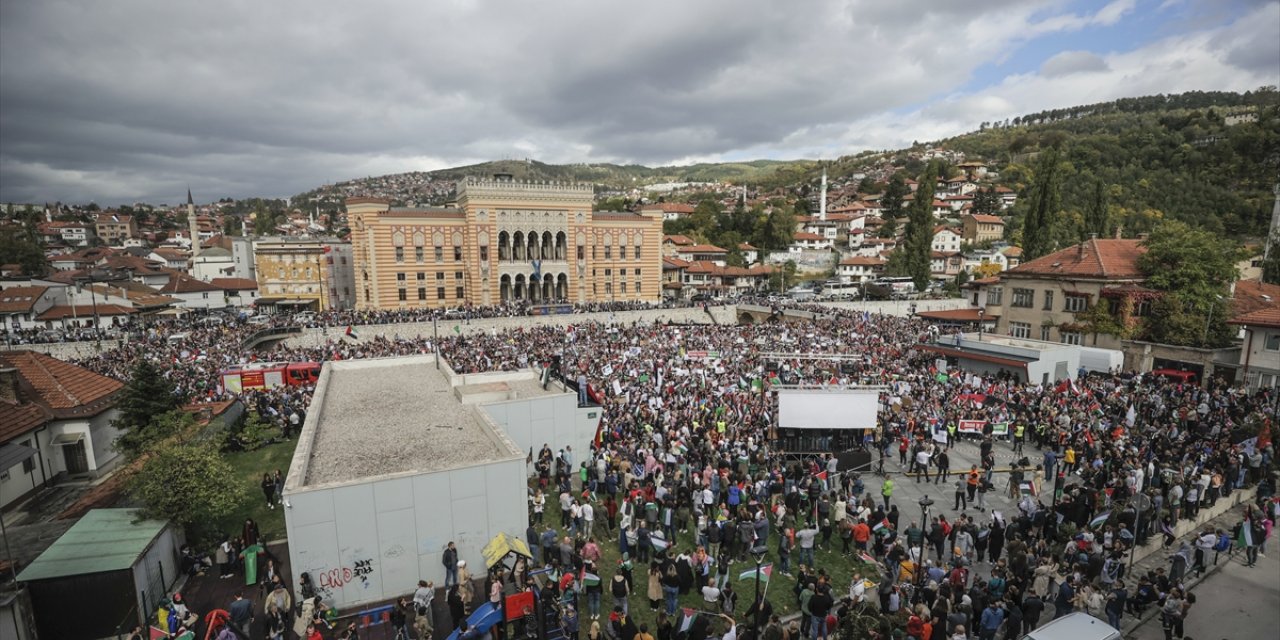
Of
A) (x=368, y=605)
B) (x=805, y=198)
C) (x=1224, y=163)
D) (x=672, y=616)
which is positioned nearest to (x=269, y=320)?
(x=368, y=605)

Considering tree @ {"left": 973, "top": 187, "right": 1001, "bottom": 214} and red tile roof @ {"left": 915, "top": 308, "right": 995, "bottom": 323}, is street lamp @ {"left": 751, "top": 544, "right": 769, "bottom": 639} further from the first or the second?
tree @ {"left": 973, "top": 187, "right": 1001, "bottom": 214}

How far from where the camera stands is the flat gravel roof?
11.1m

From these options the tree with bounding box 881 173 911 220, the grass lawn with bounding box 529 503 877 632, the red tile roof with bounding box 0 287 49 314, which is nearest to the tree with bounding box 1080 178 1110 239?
the grass lawn with bounding box 529 503 877 632

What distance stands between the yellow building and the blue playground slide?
43.0 meters

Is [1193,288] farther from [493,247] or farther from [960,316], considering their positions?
[493,247]

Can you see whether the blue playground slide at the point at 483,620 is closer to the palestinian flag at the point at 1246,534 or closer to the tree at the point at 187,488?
the tree at the point at 187,488

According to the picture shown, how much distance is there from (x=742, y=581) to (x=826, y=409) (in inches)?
301

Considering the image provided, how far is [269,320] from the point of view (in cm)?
3866

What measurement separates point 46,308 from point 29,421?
115 feet

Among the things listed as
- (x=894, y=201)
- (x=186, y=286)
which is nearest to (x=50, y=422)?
(x=186, y=286)

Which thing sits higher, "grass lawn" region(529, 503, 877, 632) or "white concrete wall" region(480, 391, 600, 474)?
"white concrete wall" region(480, 391, 600, 474)

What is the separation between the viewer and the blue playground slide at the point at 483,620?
26.5 feet

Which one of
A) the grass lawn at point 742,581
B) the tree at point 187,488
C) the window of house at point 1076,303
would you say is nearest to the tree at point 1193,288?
the window of house at point 1076,303

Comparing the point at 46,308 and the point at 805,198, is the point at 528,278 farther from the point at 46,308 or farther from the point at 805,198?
the point at 805,198
